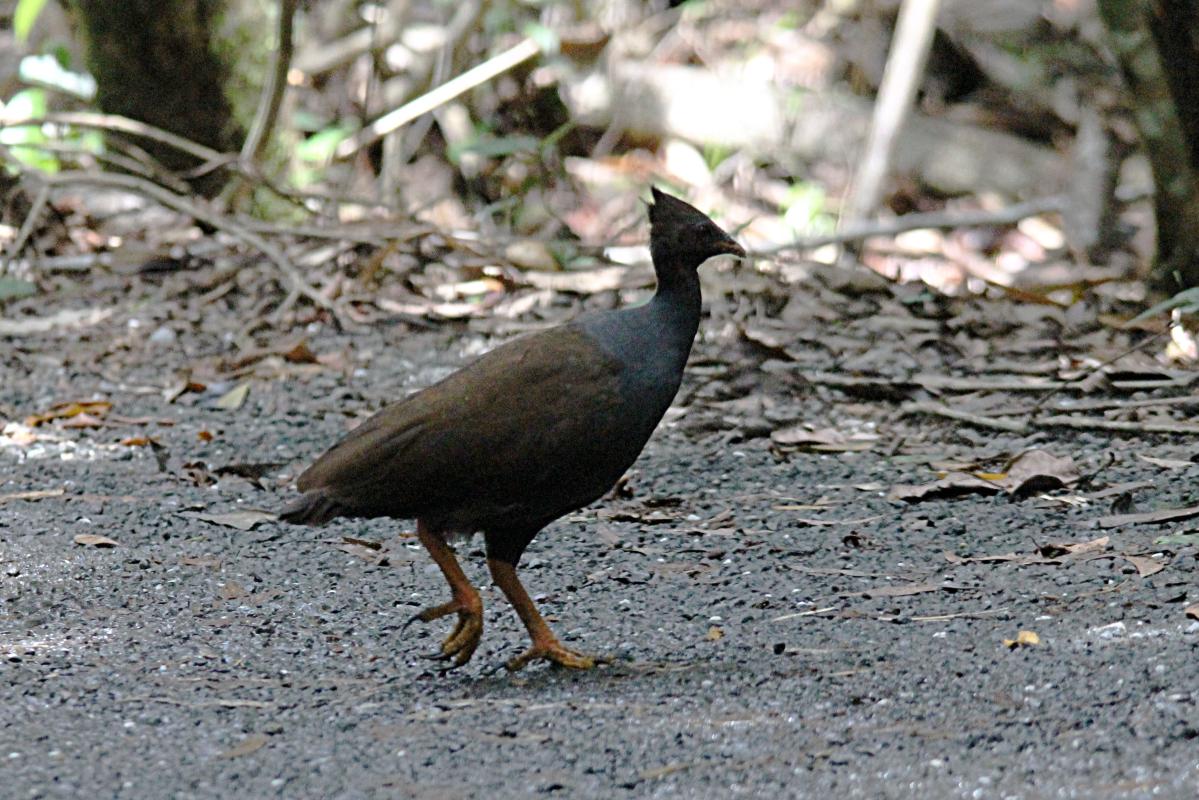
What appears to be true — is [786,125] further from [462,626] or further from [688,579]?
[462,626]

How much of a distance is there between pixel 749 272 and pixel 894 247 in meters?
5.07

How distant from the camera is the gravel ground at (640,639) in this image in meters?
2.68

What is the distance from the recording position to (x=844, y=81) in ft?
41.9

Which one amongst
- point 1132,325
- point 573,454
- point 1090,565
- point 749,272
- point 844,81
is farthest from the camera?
point 844,81

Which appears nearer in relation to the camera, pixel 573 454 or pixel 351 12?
pixel 573 454

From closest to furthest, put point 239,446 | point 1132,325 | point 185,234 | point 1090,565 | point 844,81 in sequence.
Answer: point 1090,565
point 239,446
point 1132,325
point 185,234
point 844,81

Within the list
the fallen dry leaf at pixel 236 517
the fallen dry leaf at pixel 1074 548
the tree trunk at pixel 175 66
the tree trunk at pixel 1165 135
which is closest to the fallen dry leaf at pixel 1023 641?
the fallen dry leaf at pixel 1074 548

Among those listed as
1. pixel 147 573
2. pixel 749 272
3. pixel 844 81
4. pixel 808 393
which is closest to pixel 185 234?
pixel 749 272

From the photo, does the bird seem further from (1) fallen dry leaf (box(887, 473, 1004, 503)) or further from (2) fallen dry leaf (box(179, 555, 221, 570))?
(1) fallen dry leaf (box(887, 473, 1004, 503))

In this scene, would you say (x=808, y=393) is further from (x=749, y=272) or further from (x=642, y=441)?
(x=642, y=441)

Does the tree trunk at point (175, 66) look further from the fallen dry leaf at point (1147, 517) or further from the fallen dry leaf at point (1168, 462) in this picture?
the fallen dry leaf at point (1147, 517)

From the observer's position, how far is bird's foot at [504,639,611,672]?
3381 millimetres

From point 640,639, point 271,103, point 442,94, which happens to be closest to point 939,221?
point 442,94

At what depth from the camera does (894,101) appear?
10344mm
